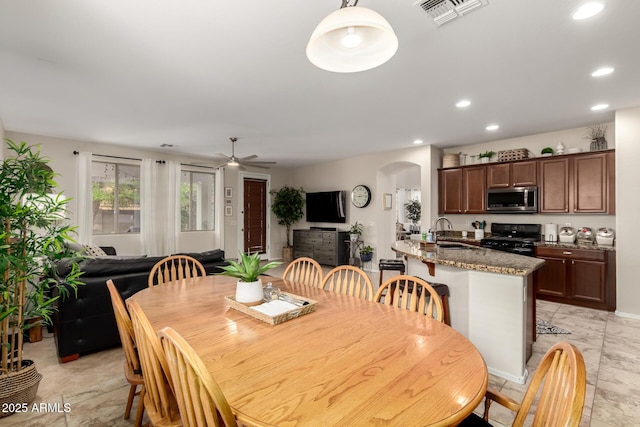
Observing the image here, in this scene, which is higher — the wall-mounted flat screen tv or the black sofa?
the wall-mounted flat screen tv

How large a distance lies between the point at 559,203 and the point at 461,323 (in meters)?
3.25

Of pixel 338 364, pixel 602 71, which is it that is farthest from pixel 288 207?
pixel 338 364

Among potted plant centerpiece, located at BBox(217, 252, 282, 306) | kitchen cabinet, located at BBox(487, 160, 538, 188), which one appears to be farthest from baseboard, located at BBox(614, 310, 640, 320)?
potted plant centerpiece, located at BBox(217, 252, 282, 306)

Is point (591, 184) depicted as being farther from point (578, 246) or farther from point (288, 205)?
point (288, 205)

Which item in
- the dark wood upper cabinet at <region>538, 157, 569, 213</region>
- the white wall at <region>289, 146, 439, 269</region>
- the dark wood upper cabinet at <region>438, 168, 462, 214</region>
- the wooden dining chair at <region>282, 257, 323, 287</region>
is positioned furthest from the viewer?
the white wall at <region>289, 146, 439, 269</region>

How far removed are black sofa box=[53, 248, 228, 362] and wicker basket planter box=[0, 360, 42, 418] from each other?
63 cm

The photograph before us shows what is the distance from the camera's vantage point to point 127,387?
235 centimetres

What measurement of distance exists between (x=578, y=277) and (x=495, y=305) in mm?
2747

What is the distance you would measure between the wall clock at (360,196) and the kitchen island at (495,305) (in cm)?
→ 401

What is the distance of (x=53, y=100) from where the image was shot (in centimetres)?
351

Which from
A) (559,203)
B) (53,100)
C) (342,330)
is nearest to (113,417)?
(342,330)

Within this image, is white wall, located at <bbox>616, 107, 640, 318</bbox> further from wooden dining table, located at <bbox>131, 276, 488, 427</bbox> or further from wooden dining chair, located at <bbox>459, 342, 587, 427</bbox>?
wooden dining chair, located at <bbox>459, 342, 587, 427</bbox>

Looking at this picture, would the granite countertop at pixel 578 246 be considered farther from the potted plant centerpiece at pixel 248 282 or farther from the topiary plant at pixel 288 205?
the topiary plant at pixel 288 205

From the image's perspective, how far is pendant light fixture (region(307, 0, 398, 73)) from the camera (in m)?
1.29
